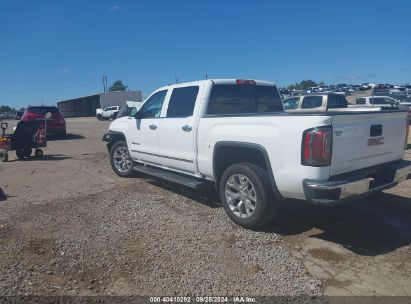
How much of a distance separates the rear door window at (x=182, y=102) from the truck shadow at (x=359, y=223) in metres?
2.16

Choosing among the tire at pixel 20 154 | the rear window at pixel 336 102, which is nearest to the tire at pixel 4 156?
the tire at pixel 20 154

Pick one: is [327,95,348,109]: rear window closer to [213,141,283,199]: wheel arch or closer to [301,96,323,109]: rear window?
[301,96,323,109]: rear window

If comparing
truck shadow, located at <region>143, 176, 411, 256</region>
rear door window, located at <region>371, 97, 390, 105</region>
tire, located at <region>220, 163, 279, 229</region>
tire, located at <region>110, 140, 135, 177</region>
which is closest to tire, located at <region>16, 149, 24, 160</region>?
tire, located at <region>110, 140, 135, 177</region>

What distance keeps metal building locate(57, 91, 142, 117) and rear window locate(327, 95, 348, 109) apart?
3429cm

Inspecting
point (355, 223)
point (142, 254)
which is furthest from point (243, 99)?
point (142, 254)

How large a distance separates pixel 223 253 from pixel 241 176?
3.61 ft

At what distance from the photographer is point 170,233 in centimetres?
472

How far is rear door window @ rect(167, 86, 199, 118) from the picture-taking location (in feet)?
19.1

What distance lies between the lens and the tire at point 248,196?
177 inches

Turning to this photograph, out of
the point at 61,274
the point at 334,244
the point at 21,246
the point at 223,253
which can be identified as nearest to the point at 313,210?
the point at 334,244

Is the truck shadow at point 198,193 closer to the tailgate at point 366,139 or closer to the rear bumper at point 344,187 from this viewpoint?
the rear bumper at point 344,187

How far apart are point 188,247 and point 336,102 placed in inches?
537

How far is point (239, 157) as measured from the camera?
5043 mm

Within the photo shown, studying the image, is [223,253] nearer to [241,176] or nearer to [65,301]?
[241,176]
